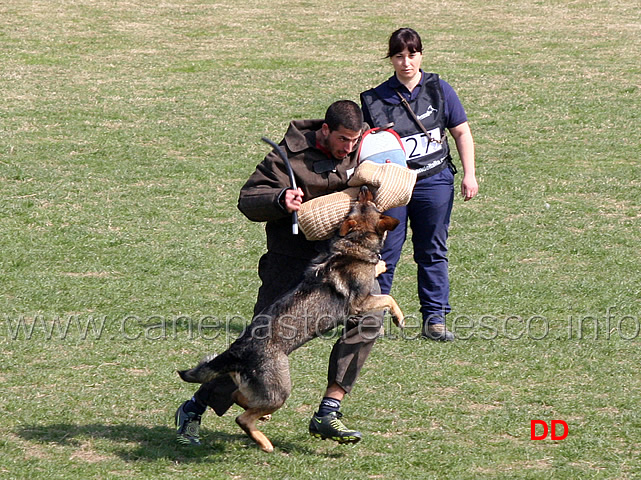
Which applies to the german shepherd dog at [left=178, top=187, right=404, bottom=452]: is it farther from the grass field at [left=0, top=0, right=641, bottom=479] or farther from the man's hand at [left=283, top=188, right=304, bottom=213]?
the grass field at [left=0, top=0, right=641, bottom=479]

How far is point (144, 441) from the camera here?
5520 mm

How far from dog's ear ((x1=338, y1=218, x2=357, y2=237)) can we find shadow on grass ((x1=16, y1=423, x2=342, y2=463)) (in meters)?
1.33

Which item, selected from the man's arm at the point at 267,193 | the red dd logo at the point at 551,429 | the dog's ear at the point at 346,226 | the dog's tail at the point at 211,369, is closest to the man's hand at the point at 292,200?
the man's arm at the point at 267,193

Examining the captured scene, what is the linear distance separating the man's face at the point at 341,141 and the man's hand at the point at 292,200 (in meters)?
0.43

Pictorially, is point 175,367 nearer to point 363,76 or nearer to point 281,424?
point 281,424

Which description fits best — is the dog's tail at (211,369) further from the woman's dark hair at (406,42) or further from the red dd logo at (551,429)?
the woman's dark hair at (406,42)

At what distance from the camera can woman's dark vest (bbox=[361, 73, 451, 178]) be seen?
22.6ft

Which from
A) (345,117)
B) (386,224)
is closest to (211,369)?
(386,224)

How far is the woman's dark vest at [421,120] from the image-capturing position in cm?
689

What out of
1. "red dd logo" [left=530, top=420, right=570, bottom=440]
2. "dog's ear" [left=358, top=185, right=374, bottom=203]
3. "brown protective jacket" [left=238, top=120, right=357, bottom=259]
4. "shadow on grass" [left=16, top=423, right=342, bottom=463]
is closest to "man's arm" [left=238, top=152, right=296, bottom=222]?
"brown protective jacket" [left=238, top=120, right=357, bottom=259]

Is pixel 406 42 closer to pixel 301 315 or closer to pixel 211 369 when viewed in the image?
pixel 301 315

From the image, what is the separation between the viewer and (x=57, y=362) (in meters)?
6.67

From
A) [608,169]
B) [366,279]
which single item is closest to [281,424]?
[366,279]

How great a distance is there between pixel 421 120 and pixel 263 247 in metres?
2.95
